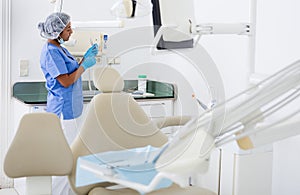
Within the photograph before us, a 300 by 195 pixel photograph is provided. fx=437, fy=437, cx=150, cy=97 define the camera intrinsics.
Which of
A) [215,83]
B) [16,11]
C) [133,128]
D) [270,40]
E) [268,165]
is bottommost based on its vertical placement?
[268,165]

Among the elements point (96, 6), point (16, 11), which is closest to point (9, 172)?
point (16, 11)

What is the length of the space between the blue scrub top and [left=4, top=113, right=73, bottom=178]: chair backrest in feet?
3.01

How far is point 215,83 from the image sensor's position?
207 cm

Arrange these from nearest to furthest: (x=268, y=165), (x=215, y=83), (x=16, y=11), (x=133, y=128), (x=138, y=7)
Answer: (x=138, y=7) < (x=215, y=83) < (x=268, y=165) < (x=133, y=128) < (x=16, y=11)

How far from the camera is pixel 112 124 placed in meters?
2.19

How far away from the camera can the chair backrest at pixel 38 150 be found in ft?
5.66

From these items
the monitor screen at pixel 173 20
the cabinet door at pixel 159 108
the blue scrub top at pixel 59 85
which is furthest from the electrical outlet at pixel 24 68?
the monitor screen at pixel 173 20

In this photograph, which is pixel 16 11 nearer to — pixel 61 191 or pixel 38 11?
pixel 38 11

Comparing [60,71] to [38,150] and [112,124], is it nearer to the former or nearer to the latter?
[112,124]

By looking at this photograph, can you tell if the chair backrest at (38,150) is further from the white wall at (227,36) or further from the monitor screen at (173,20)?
the white wall at (227,36)

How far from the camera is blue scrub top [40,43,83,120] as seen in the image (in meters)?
2.67

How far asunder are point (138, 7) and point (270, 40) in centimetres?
116

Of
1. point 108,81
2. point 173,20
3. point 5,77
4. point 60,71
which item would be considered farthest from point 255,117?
point 5,77

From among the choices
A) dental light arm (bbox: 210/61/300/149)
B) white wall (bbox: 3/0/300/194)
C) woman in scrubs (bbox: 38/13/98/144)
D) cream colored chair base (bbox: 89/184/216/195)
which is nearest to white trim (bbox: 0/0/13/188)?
white wall (bbox: 3/0/300/194)
